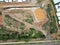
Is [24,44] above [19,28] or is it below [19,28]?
below

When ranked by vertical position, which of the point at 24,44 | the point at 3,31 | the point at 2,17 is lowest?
the point at 24,44

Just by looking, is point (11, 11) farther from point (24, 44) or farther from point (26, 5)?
point (24, 44)

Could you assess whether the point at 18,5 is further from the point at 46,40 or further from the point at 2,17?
the point at 46,40

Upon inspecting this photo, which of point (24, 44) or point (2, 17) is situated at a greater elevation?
point (2, 17)

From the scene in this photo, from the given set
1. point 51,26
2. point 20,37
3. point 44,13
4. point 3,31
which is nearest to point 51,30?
point 51,26

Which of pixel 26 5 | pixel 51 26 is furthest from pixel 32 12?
pixel 51 26

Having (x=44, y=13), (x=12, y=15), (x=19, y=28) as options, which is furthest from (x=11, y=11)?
(x=44, y=13)

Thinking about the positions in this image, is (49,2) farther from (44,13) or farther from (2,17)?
(2,17)

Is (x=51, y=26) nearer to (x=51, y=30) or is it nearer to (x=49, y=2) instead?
(x=51, y=30)
